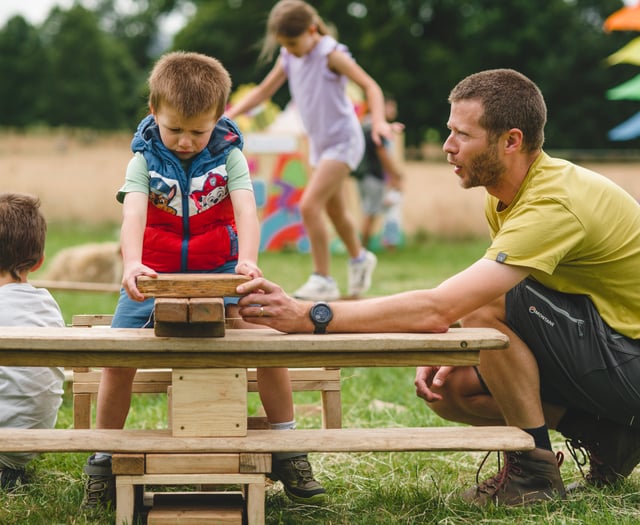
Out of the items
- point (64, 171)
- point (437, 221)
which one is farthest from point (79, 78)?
point (437, 221)

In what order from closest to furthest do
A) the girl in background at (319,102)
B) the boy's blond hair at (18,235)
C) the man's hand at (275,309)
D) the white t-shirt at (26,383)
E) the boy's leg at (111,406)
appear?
1. the man's hand at (275,309)
2. the boy's leg at (111,406)
3. the white t-shirt at (26,383)
4. the boy's blond hair at (18,235)
5. the girl in background at (319,102)

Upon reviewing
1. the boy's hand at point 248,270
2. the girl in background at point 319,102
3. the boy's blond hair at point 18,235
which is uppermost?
the girl in background at point 319,102

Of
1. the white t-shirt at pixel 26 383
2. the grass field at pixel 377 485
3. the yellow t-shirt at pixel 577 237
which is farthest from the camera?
the white t-shirt at pixel 26 383

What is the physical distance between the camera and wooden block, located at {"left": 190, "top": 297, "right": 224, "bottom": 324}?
2.53 m

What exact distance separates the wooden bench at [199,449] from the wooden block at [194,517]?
0.07ft

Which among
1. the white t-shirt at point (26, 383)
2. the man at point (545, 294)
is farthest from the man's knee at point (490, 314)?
the white t-shirt at point (26, 383)

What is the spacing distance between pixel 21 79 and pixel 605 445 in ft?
167

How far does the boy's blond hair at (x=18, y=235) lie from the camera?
3.52 metres

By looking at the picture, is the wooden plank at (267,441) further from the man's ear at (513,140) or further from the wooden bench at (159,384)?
the man's ear at (513,140)

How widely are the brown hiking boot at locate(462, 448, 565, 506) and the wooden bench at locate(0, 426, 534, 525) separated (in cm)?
45

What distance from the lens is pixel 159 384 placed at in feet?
12.2

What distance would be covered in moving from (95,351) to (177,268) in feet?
2.27

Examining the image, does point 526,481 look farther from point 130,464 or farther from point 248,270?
point 130,464

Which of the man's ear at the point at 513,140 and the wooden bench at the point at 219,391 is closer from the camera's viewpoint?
the wooden bench at the point at 219,391
